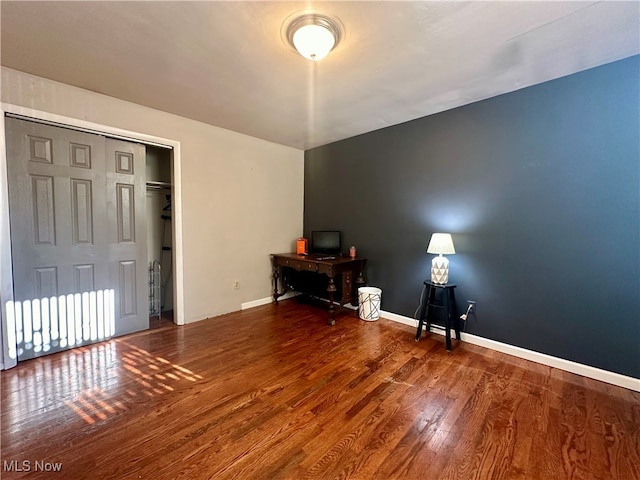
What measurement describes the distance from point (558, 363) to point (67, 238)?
461 centimetres

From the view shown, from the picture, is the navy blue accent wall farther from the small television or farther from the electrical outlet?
the small television

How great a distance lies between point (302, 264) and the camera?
12.0 ft

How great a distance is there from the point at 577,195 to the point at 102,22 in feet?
12.1

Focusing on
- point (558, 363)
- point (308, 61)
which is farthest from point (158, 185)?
point (558, 363)

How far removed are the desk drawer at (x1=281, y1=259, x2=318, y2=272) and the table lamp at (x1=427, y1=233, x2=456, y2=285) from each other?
139 cm

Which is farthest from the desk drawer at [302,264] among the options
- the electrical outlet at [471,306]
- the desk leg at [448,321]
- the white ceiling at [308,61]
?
the white ceiling at [308,61]

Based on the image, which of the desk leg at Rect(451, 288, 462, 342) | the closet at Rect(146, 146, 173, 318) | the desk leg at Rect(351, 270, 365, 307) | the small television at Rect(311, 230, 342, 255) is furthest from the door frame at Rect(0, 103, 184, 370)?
the desk leg at Rect(451, 288, 462, 342)

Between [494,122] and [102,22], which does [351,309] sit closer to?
[494,122]

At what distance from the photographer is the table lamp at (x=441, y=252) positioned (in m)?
2.75

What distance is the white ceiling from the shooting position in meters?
1.61

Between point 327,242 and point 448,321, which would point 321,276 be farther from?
point 448,321

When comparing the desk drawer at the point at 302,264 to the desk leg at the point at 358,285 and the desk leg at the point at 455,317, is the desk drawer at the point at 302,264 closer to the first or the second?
the desk leg at the point at 358,285

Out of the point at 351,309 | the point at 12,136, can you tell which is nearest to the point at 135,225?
the point at 12,136

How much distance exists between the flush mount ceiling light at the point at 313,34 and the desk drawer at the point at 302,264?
7.45 feet
